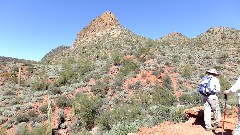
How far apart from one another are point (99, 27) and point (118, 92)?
114 feet

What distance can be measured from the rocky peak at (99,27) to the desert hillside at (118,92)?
60.4ft

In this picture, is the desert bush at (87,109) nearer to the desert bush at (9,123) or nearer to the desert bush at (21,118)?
the desert bush at (21,118)

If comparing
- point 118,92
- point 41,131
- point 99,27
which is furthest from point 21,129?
point 99,27

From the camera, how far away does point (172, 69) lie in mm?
26406

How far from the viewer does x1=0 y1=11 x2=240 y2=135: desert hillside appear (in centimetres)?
1364

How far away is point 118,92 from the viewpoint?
76.6ft

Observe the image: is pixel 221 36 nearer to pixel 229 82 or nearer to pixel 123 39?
pixel 123 39

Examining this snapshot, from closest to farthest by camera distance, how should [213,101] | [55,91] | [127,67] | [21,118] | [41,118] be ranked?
[213,101]
[21,118]
[41,118]
[55,91]
[127,67]

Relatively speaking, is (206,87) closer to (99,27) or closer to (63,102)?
(63,102)

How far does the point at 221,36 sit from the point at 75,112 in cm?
4314

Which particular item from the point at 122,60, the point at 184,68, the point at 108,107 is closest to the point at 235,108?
the point at 108,107

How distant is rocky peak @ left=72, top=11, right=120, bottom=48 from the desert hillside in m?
18.4

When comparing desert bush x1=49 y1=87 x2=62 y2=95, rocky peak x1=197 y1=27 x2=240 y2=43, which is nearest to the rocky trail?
desert bush x1=49 y1=87 x2=62 y2=95

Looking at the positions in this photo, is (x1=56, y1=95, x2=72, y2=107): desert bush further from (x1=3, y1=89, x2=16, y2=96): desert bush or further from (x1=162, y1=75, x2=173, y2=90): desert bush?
(x1=162, y1=75, x2=173, y2=90): desert bush
